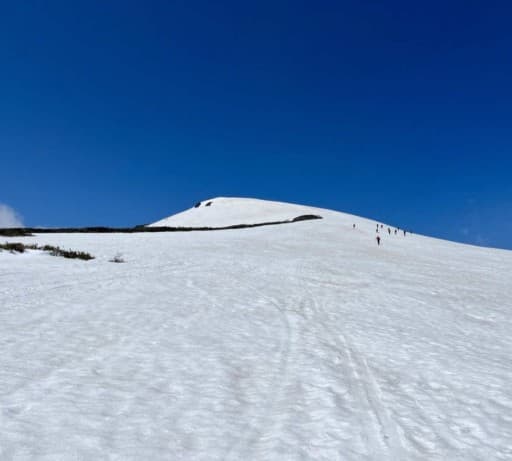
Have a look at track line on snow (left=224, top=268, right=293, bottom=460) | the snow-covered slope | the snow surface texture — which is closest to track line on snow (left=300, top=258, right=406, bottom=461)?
the snow surface texture

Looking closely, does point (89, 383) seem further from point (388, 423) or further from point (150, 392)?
point (388, 423)

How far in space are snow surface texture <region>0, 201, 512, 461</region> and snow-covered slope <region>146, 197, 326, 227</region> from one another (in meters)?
62.3

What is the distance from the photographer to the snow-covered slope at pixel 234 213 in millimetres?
76988

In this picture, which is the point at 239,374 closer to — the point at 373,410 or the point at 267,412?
the point at 267,412

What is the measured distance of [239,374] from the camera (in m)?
5.84

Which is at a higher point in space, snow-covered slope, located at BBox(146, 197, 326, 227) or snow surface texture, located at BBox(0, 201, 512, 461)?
snow-covered slope, located at BBox(146, 197, 326, 227)

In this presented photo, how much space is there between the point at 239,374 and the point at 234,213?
78326 mm

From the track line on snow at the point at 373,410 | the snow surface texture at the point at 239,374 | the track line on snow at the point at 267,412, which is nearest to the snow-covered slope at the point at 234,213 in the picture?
the snow surface texture at the point at 239,374

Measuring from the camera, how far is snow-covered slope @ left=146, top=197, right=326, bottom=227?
253 feet

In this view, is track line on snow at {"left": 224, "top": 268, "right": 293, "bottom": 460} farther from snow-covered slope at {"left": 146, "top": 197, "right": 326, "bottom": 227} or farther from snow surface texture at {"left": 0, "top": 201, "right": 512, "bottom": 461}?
snow-covered slope at {"left": 146, "top": 197, "right": 326, "bottom": 227}

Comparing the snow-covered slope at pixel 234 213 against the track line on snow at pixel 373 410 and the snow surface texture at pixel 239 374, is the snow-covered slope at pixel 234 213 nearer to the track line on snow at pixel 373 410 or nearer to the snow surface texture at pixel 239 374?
the snow surface texture at pixel 239 374

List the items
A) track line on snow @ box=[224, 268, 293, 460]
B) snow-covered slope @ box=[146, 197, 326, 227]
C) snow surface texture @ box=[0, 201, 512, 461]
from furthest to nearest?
snow-covered slope @ box=[146, 197, 326, 227]
snow surface texture @ box=[0, 201, 512, 461]
track line on snow @ box=[224, 268, 293, 460]

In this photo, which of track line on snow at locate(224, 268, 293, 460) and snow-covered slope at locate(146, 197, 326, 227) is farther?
snow-covered slope at locate(146, 197, 326, 227)

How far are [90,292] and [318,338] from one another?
6150 millimetres
